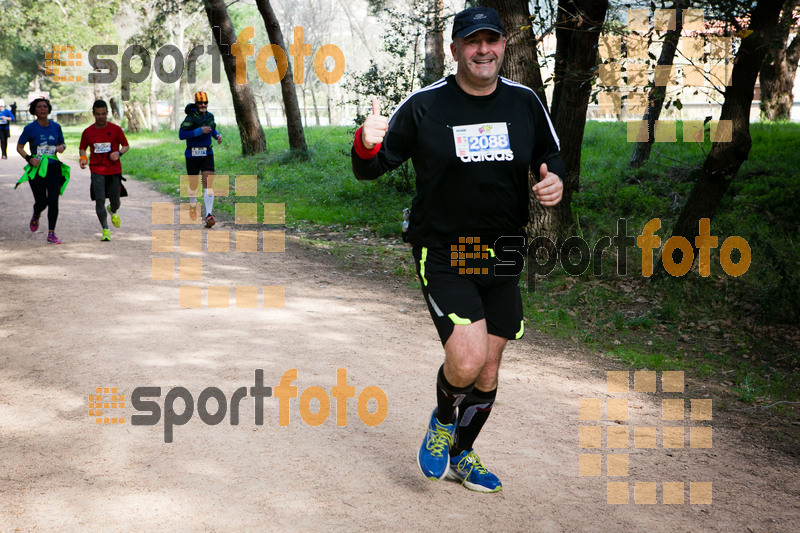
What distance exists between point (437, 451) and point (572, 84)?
301 inches

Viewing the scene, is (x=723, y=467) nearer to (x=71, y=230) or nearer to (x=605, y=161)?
(x=71, y=230)

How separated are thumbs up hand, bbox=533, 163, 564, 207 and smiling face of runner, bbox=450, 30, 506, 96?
58 cm

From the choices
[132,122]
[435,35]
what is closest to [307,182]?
[435,35]

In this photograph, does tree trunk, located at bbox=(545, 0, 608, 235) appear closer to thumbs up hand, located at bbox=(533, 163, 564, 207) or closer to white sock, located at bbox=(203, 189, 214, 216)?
white sock, located at bbox=(203, 189, 214, 216)

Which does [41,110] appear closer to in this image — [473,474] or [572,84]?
[572,84]

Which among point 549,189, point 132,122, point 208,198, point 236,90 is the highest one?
point 132,122

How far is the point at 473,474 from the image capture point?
424 centimetres

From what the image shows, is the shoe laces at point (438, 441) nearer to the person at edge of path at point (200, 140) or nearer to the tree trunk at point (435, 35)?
the person at edge of path at point (200, 140)

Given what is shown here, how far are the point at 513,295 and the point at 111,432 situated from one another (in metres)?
2.94

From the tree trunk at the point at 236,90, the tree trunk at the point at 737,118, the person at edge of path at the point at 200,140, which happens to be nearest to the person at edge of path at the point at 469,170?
the tree trunk at the point at 737,118

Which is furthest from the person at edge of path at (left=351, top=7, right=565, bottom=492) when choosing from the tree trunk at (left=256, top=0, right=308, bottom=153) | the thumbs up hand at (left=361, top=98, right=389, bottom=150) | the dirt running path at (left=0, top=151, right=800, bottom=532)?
the tree trunk at (left=256, top=0, right=308, bottom=153)

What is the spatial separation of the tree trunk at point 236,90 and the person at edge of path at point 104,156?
436 inches

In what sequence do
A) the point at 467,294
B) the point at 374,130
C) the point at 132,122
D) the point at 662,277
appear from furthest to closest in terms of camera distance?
1. the point at 132,122
2. the point at 662,277
3. the point at 467,294
4. the point at 374,130

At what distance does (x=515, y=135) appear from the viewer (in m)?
3.81
